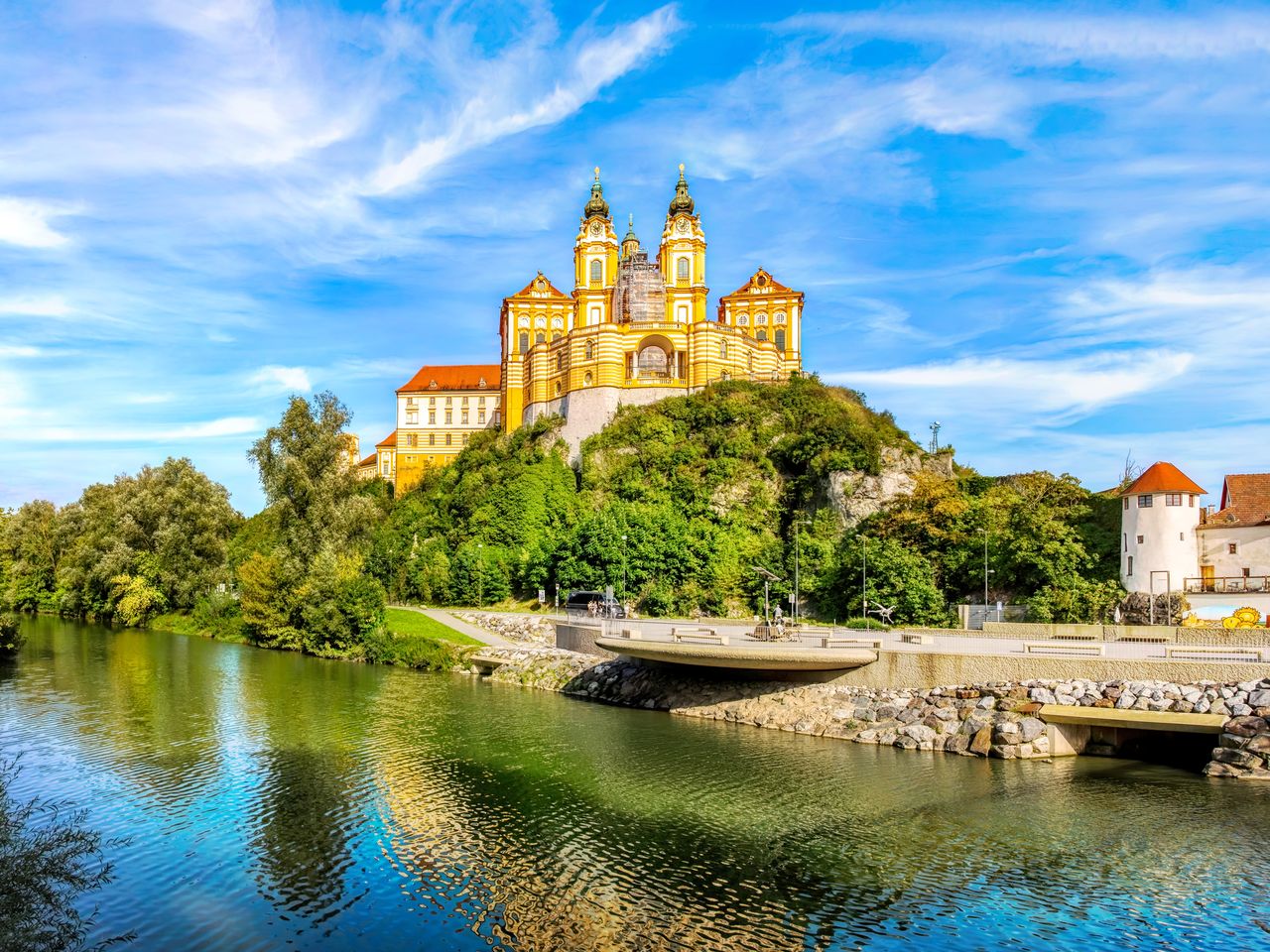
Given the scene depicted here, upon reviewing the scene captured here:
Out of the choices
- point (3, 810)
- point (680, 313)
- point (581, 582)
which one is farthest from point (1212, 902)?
point (680, 313)

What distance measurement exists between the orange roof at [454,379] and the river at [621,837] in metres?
62.1

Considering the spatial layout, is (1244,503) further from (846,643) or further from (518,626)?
(518,626)

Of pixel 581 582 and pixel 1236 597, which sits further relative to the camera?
pixel 581 582

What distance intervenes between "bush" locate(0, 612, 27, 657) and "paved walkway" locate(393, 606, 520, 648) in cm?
2004

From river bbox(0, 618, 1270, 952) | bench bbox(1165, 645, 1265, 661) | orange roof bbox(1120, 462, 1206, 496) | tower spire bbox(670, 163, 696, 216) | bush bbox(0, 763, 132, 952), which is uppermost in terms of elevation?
tower spire bbox(670, 163, 696, 216)

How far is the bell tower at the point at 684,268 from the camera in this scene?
75375 millimetres

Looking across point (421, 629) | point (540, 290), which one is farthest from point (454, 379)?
point (421, 629)

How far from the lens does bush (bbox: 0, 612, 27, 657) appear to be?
43.5m

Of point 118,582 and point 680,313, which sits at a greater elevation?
point 680,313

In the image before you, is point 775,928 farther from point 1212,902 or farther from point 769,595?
point 769,595

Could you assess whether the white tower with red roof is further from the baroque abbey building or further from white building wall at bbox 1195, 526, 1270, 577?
the baroque abbey building

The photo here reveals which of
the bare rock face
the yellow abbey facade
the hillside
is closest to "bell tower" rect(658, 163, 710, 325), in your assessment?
the yellow abbey facade

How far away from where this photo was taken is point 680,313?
75.4 meters

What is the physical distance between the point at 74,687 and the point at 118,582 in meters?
29.0
